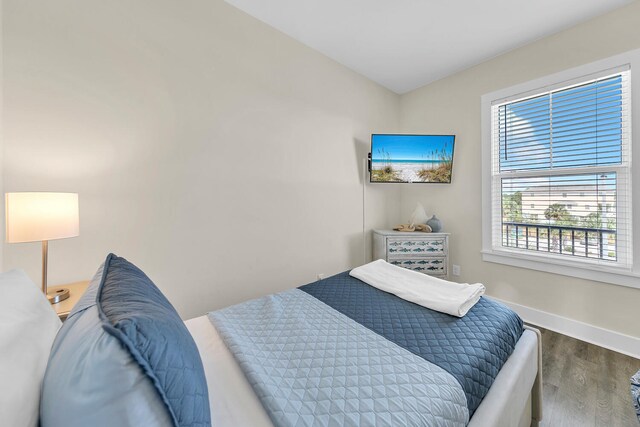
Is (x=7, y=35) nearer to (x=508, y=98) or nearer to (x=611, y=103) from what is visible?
(x=508, y=98)

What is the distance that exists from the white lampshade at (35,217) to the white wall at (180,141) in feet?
1.08

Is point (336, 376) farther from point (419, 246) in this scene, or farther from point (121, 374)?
point (419, 246)

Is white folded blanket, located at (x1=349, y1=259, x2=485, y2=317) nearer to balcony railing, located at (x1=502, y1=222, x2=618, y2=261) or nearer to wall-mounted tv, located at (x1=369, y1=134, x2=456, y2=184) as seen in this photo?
wall-mounted tv, located at (x1=369, y1=134, x2=456, y2=184)

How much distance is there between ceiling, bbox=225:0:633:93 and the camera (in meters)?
1.96

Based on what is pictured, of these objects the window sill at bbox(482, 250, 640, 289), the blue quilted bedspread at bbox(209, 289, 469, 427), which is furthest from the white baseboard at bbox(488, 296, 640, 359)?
the blue quilted bedspread at bbox(209, 289, 469, 427)

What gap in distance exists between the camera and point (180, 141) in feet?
5.78

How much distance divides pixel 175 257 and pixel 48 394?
4.56 feet

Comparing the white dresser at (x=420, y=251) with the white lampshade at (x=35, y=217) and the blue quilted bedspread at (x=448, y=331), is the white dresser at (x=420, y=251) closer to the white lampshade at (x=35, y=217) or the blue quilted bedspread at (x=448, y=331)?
the blue quilted bedspread at (x=448, y=331)

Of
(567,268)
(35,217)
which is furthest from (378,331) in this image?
(567,268)

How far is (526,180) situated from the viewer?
247 cm

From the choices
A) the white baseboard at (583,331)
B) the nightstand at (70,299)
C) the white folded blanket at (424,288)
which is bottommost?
the white baseboard at (583,331)

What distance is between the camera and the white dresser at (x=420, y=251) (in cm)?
274

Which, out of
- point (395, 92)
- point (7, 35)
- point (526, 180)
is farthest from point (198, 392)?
point (395, 92)

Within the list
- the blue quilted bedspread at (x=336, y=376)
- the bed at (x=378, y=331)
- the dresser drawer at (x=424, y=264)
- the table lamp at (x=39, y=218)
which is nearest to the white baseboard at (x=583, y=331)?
the dresser drawer at (x=424, y=264)
